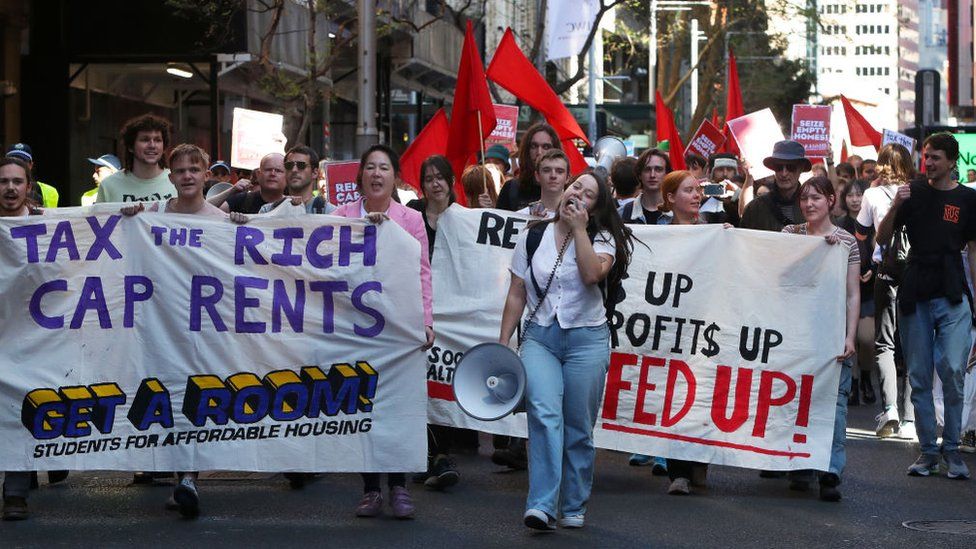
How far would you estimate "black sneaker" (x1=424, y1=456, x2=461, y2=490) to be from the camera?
8.90 meters

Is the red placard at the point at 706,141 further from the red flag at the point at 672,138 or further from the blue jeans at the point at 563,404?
the blue jeans at the point at 563,404

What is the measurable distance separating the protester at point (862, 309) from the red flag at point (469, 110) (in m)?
2.72

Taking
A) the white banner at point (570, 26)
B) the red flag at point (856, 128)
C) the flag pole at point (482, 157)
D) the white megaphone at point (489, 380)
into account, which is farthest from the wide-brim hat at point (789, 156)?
the white banner at point (570, 26)

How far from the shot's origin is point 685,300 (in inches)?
360

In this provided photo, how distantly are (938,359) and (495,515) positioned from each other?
2959 mm

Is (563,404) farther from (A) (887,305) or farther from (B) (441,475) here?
(A) (887,305)

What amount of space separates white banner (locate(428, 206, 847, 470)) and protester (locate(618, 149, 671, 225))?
0.63m

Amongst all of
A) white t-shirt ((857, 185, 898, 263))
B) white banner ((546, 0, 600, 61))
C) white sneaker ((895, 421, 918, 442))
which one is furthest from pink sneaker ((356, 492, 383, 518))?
white banner ((546, 0, 600, 61))

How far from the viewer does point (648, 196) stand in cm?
1000

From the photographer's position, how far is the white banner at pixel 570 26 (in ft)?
97.2

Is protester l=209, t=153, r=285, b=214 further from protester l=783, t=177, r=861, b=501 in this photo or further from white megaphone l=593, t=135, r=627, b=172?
white megaphone l=593, t=135, r=627, b=172

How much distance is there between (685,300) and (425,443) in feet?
5.98

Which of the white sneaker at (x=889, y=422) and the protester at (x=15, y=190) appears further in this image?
the white sneaker at (x=889, y=422)

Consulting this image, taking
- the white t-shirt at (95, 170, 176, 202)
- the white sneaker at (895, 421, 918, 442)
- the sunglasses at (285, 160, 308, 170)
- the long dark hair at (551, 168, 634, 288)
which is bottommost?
the white sneaker at (895, 421, 918, 442)
